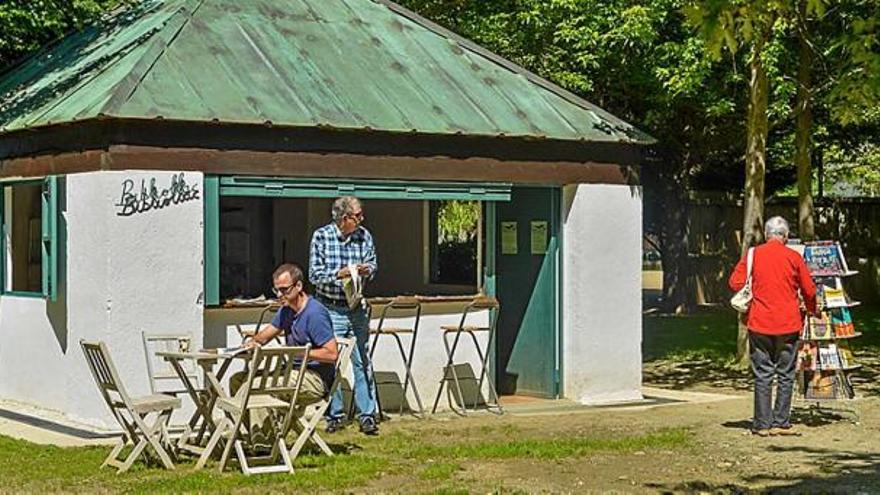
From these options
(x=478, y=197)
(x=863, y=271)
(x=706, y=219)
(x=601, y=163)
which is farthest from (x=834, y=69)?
(x=863, y=271)

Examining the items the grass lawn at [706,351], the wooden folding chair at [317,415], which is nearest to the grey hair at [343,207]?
the wooden folding chair at [317,415]

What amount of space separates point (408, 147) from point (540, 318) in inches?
94.5

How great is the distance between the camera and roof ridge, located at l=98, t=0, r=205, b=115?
38.1ft

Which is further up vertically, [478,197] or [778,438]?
[478,197]

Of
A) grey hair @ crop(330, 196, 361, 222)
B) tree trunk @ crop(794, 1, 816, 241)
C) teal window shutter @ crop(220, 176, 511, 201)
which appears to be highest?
tree trunk @ crop(794, 1, 816, 241)

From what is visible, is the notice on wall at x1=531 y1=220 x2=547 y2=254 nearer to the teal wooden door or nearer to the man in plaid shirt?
the teal wooden door

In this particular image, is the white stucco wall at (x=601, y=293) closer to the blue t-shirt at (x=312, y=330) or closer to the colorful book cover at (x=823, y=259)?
the colorful book cover at (x=823, y=259)

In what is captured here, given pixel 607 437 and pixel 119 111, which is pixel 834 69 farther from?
pixel 119 111

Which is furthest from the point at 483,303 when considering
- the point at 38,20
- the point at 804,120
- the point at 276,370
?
the point at 38,20

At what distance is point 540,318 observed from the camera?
46.7ft

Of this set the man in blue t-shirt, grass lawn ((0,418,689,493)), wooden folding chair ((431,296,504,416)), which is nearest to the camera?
grass lawn ((0,418,689,493))

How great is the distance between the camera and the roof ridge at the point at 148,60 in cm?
1161

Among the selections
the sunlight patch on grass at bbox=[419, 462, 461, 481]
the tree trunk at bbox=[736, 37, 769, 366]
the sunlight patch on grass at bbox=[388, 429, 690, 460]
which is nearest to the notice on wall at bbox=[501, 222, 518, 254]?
the tree trunk at bbox=[736, 37, 769, 366]

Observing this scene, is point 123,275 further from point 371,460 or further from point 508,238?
point 508,238
